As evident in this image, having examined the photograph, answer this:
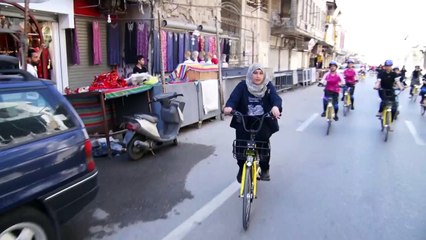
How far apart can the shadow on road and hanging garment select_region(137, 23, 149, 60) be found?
18.3ft

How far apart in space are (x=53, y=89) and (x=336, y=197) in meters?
3.73

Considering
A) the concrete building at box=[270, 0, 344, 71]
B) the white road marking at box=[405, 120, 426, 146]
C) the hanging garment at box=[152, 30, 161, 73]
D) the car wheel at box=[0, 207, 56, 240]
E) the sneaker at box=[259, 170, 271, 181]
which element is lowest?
the white road marking at box=[405, 120, 426, 146]

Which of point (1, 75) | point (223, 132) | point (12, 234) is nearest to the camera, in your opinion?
point (12, 234)

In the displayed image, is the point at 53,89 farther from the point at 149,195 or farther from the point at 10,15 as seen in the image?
the point at 10,15

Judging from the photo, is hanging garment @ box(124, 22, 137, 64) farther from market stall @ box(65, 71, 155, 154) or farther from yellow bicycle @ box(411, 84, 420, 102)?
yellow bicycle @ box(411, 84, 420, 102)

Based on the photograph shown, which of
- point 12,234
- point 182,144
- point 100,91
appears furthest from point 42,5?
point 12,234

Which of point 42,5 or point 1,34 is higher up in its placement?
point 42,5

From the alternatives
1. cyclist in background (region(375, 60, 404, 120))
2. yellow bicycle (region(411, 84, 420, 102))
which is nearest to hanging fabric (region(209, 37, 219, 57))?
cyclist in background (region(375, 60, 404, 120))

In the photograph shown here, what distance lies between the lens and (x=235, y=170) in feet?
20.5

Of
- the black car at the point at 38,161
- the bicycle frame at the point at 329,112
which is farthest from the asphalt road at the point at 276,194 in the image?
the bicycle frame at the point at 329,112

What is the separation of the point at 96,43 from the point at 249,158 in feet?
27.8

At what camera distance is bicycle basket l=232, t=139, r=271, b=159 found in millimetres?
4383

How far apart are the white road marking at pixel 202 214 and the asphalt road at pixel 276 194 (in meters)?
0.01

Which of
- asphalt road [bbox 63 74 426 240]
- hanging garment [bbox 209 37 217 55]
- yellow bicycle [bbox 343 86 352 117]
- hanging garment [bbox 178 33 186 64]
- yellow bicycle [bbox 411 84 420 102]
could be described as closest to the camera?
asphalt road [bbox 63 74 426 240]
